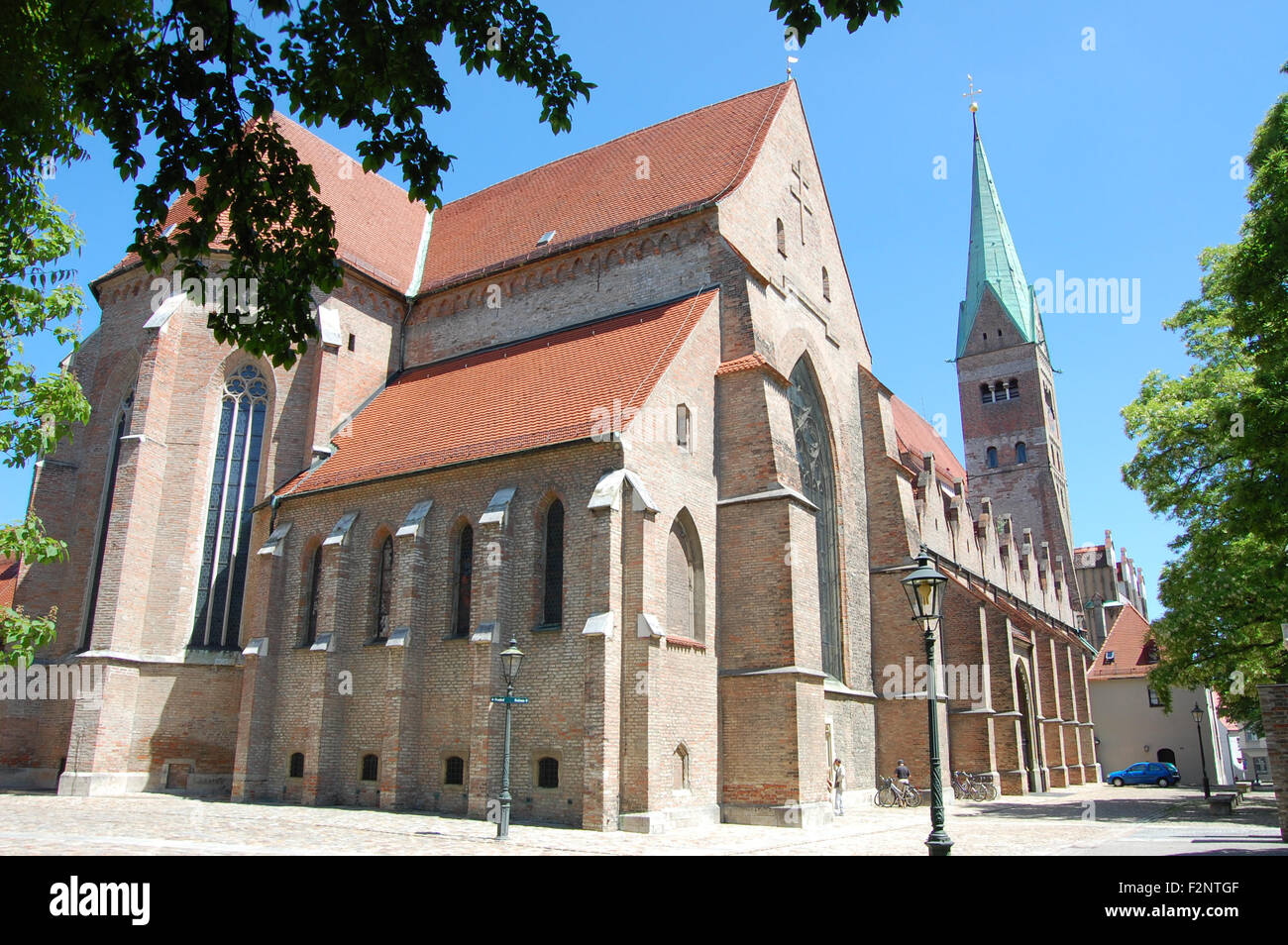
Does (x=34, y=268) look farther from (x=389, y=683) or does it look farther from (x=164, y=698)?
(x=164, y=698)

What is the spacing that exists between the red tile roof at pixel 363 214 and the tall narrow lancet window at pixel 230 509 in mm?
4681

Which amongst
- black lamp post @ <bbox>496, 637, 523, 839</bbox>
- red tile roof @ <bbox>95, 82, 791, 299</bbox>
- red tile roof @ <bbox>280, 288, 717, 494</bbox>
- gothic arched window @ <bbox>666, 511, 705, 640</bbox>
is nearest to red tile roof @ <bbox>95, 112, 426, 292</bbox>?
red tile roof @ <bbox>95, 82, 791, 299</bbox>

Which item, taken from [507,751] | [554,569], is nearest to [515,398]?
[554,569]

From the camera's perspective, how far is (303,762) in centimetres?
1973

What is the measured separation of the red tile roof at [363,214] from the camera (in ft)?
86.6

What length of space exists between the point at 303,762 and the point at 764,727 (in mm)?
9941

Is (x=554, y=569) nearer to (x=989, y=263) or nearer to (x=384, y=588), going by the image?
(x=384, y=588)

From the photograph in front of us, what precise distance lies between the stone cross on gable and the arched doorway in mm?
15868

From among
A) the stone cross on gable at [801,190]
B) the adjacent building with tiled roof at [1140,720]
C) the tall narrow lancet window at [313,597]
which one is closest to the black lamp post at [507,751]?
the tall narrow lancet window at [313,597]

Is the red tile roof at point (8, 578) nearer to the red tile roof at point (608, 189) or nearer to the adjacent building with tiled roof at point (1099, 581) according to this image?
the red tile roof at point (608, 189)

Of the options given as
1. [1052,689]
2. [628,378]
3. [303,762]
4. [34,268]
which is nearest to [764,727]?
[628,378]

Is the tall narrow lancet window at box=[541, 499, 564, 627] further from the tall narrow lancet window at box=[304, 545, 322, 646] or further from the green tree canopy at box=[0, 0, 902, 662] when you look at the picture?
the green tree canopy at box=[0, 0, 902, 662]
